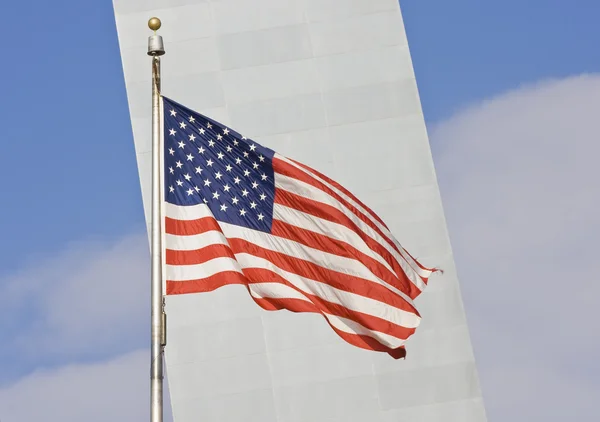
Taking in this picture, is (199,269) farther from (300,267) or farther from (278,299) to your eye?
(300,267)

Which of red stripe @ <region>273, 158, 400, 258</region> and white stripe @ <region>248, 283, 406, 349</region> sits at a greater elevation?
red stripe @ <region>273, 158, 400, 258</region>

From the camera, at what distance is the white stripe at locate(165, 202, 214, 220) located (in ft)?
54.2

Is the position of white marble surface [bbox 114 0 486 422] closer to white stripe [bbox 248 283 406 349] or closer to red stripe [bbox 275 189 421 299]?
red stripe [bbox 275 189 421 299]

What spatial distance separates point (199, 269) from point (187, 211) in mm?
672

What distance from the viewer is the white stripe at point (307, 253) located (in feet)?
55.2

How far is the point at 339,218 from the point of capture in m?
17.6

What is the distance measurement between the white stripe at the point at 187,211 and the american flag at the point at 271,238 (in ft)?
0.04

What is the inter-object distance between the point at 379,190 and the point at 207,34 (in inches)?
167

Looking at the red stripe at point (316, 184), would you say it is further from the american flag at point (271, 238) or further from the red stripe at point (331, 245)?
the red stripe at point (331, 245)

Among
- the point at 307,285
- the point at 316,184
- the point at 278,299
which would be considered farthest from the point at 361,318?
the point at 316,184

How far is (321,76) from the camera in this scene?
28.1 m

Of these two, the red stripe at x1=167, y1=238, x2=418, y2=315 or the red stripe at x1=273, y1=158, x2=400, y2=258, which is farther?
the red stripe at x1=273, y1=158, x2=400, y2=258

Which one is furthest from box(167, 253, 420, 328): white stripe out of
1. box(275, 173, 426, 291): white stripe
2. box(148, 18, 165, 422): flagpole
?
box(275, 173, 426, 291): white stripe

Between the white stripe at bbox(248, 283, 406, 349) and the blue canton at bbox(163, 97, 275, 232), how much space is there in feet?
2.25
